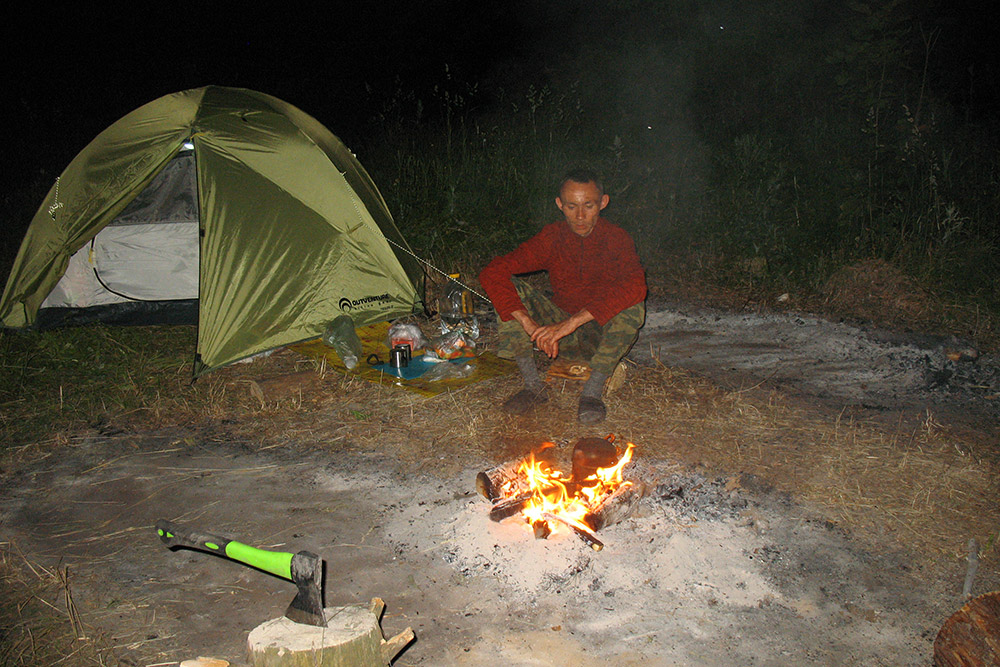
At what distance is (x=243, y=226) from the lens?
185 inches

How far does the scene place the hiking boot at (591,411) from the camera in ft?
12.5

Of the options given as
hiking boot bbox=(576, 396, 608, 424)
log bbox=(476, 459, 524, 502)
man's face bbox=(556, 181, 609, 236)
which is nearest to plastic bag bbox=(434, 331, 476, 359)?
hiking boot bbox=(576, 396, 608, 424)

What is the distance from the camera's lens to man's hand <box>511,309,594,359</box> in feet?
12.3

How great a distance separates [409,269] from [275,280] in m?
1.15

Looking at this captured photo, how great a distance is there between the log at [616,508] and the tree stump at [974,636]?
116cm

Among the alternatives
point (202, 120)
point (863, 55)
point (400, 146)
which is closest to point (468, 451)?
point (202, 120)

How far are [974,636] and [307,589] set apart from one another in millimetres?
1904

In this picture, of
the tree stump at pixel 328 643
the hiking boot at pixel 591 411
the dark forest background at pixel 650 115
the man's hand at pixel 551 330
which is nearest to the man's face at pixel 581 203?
the man's hand at pixel 551 330

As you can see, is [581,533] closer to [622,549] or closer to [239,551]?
[622,549]

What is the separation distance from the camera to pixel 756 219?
6.66 metres

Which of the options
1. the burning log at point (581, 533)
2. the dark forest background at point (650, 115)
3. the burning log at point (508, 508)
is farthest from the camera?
the dark forest background at point (650, 115)

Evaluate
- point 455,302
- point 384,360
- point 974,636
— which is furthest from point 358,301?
point 974,636

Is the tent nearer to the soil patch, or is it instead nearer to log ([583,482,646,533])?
the soil patch

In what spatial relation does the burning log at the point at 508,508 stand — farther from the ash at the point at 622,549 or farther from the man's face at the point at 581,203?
the man's face at the point at 581,203
